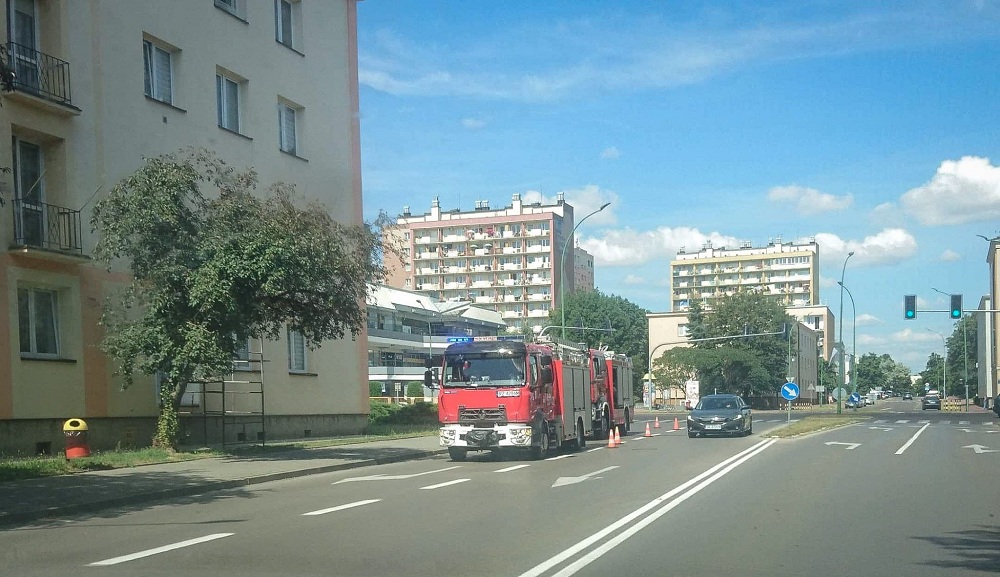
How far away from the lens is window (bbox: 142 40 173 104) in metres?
26.1

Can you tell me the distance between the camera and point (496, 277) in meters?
137

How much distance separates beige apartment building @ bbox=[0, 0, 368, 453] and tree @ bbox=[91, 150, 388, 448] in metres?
1.94

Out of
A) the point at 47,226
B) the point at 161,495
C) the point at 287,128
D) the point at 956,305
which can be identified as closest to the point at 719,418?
the point at 956,305

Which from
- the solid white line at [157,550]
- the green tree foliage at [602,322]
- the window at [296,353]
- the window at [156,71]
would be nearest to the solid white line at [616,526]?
the solid white line at [157,550]

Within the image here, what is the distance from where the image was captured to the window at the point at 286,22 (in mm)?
32625

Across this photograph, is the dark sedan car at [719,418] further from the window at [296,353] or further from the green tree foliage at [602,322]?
→ the green tree foliage at [602,322]

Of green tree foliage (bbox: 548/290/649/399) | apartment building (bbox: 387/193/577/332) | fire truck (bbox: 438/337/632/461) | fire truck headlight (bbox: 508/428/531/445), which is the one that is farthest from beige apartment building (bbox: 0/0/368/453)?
apartment building (bbox: 387/193/577/332)

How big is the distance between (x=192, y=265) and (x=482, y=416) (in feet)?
24.0

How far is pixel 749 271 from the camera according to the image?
6663 inches

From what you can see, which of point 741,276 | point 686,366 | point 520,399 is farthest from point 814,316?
point 520,399

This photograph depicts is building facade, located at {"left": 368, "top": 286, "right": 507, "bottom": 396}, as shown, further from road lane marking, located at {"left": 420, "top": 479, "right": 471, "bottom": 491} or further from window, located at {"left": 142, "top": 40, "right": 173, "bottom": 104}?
road lane marking, located at {"left": 420, "top": 479, "right": 471, "bottom": 491}

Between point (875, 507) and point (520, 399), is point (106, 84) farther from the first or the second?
point (875, 507)

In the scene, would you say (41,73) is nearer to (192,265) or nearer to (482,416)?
(192,265)

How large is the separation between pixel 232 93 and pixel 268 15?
3.29 metres
